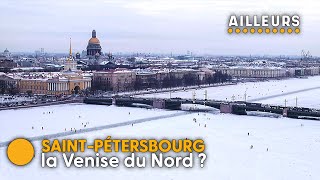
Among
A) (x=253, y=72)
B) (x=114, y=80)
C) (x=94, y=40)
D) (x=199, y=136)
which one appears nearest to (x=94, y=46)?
(x=94, y=40)

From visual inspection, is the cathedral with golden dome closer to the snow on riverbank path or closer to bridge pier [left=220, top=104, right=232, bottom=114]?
bridge pier [left=220, top=104, right=232, bottom=114]

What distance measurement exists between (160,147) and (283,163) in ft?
19.6

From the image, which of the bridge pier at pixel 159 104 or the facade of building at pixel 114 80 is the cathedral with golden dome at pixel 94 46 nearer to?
the facade of building at pixel 114 80

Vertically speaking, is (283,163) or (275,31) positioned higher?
(275,31)

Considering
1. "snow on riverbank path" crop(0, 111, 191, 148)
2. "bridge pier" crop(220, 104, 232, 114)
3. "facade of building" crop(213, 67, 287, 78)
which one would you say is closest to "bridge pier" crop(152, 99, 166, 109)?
"snow on riverbank path" crop(0, 111, 191, 148)

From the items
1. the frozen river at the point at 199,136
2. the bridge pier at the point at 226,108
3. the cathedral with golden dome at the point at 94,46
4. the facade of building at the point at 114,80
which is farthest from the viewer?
the cathedral with golden dome at the point at 94,46

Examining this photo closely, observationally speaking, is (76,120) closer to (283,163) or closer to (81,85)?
(283,163)

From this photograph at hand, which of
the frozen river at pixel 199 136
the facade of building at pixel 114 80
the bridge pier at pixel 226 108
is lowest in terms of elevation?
the frozen river at pixel 199 136

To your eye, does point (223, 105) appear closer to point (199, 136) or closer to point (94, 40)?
point (199, 136)

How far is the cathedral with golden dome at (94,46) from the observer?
6050cm

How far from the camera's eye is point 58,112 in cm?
2291

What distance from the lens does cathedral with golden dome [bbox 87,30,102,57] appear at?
6050 centimetres

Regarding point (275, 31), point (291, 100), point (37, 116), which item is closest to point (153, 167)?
point (275, 31)

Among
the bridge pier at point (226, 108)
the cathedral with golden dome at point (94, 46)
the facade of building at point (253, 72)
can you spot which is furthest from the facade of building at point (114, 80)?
the facade of building at point (253, 72)
